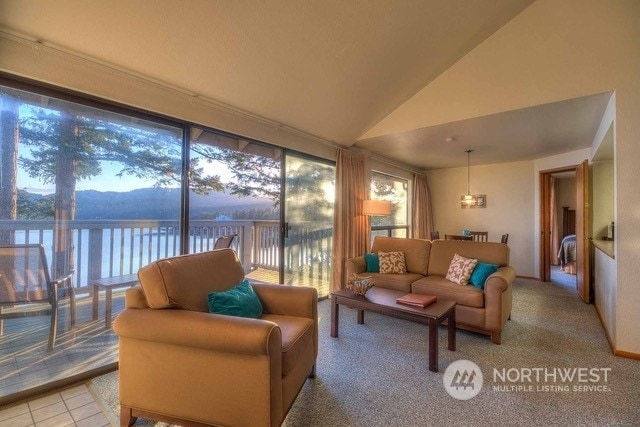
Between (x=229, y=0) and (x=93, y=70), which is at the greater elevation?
(x=229, y=0)

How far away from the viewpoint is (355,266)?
142 inches

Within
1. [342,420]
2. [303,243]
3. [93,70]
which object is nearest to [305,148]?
[303,243]

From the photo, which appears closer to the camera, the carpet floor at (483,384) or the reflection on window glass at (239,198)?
the carpet floor at (483,384)

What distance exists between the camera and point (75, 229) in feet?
6.99

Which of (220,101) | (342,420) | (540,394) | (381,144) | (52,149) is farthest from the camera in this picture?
(381,144)

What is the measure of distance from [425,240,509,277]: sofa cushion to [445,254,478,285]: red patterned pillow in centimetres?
21

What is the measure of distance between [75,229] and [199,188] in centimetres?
101

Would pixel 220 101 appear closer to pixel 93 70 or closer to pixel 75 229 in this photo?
pixel 93 70

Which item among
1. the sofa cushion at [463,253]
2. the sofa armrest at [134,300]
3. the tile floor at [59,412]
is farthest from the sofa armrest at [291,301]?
the sofa cushion at [463,253]

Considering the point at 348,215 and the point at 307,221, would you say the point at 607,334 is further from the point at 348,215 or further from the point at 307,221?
the point at 307,221

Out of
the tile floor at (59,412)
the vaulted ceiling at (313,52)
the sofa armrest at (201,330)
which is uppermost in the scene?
the vaulted ceiling at (313,52)

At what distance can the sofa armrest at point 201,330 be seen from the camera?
136cm

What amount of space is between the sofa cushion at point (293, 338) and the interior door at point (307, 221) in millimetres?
1558

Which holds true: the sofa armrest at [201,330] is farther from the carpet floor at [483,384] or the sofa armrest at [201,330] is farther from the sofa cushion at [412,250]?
the sofa cushion at [412,250]
